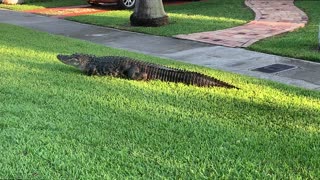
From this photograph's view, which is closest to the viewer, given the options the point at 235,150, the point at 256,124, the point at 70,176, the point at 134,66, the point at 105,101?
the point at 70,176

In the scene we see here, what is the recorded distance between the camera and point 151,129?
4199 millimetres

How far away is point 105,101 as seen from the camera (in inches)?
198

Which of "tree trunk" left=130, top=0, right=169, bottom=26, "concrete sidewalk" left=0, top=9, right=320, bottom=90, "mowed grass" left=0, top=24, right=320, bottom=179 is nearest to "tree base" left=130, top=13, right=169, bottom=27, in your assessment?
"tree trunk" left=130, top=0, right=169, bottom=26

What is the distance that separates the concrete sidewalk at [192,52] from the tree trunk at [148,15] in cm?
76

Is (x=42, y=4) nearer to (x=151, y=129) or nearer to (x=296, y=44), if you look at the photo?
(x=296, y=44)

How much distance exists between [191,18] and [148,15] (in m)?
1.72

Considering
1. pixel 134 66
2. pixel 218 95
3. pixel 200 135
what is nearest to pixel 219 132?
pixel 200 135

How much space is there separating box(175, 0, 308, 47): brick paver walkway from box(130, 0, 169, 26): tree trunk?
1.58 meters

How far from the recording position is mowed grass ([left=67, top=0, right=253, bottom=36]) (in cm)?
1123

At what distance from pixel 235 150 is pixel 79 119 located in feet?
5.02

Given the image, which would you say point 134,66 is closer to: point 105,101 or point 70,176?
point 105,101

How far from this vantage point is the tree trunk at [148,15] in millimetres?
11625

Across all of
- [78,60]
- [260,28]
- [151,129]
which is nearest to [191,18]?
[260,28]

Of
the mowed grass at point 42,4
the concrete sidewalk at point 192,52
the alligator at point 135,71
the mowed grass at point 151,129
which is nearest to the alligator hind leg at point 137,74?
the alligator at point 135,71
